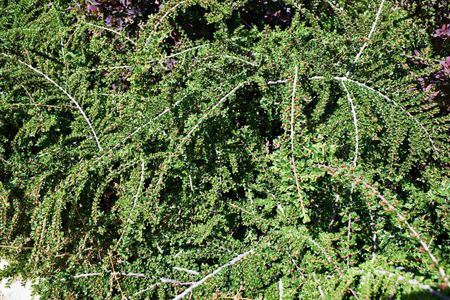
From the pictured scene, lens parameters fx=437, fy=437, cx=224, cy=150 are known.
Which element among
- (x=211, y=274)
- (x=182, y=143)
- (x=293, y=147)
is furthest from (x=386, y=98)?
(x=211, y=274)

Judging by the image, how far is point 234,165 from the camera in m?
1.69

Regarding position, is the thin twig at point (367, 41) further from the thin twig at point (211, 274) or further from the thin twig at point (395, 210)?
the thin twig at point (211, 274)

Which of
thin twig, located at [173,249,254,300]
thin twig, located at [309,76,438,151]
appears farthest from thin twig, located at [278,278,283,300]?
thin twig, located at [309,76,438,151]

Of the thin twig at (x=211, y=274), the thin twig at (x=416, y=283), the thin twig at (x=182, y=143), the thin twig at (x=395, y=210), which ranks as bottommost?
the thin twig at (x=211, y=274)

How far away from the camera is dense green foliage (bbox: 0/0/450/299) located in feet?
4.54

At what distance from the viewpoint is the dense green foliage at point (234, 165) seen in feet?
4.54

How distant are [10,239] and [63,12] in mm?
1246

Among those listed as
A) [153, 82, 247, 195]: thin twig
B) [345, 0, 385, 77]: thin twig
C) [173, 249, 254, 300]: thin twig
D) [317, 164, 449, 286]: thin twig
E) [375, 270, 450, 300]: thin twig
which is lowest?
[173, 249, 254, 300]: thin twig

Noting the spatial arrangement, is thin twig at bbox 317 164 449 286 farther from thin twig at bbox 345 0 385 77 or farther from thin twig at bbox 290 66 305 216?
thin twig at bbox 345 0 385 77

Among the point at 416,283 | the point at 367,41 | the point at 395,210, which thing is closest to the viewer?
the point at 416,283

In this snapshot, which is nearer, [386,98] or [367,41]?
[386,98]

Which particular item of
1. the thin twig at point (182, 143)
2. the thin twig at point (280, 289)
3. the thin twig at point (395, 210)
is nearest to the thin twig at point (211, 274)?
the thin twig at point (280, 289)

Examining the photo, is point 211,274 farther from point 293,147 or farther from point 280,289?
point 293,147

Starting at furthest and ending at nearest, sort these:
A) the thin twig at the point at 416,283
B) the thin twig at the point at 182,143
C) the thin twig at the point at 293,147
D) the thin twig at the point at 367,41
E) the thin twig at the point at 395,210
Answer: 1. the thin twig at the point at 367,41
2. the thin twig at the point at 182,143
3. the thin twig at the point at 293,147
4. the thin twig at the point at 395,210
5. the thin twig at the point at 416,283
